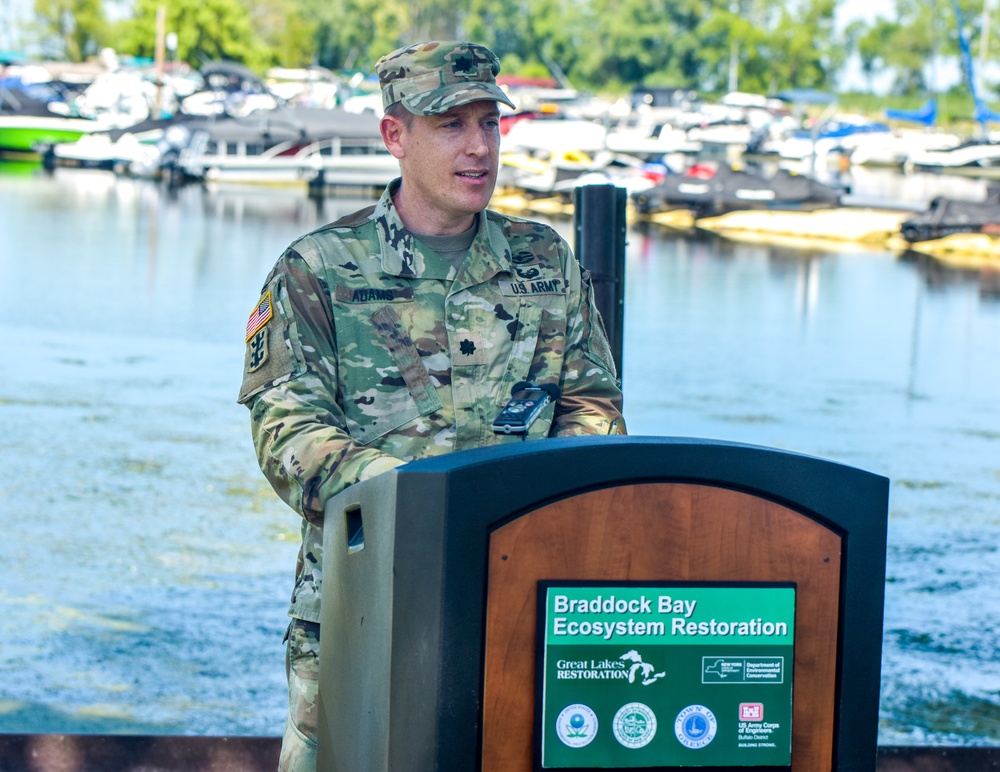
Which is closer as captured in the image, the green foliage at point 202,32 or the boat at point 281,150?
the boat at point 281,150

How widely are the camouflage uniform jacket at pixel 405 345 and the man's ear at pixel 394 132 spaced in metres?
0.08

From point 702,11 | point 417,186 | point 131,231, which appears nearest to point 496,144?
point 417,186

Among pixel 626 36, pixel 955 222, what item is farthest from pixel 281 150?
pixel 626 36

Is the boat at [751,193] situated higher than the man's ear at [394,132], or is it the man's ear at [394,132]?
the man's ear at [394,132]

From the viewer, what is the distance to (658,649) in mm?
1992

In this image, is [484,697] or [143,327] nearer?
[484,697]

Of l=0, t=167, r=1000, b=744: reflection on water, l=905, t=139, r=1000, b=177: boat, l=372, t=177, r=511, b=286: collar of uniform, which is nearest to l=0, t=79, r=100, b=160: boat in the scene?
l=905, t=139, r=1000, b=177: boat

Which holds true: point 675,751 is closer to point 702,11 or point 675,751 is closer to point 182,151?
point 182,151

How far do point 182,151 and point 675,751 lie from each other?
41.5 metres

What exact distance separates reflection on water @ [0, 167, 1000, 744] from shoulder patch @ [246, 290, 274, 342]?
255cm

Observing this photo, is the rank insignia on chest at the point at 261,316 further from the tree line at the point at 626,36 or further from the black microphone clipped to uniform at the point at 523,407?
the tree line at the point at 626,36

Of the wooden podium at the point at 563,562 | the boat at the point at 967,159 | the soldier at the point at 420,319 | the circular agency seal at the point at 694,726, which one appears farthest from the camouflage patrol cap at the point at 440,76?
the boat at the point at 967,159

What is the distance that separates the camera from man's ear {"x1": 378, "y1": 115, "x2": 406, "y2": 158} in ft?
9.22

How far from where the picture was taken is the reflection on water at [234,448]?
18.0ft
